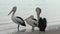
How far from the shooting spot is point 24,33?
4.26 m

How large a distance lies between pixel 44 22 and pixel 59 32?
380 mm

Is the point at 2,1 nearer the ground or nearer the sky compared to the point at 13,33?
nearer the sky

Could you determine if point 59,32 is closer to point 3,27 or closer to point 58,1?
point 3,27

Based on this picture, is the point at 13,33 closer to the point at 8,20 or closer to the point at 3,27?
the point at 3,27

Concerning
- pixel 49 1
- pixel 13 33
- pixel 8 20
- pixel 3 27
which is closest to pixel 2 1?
pixel 49 1

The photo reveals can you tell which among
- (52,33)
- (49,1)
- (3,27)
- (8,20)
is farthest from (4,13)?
(49,1)

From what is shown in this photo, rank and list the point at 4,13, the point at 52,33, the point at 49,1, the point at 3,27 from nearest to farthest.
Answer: the point at 52,33 → the point at 3,27 → the point at 4,13 → the point at 49,1

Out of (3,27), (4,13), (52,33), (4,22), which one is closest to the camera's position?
(52,33)

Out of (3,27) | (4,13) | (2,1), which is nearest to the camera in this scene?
(3,27)

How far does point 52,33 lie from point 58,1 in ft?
19.6

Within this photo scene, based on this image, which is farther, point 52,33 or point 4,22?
point 4,22

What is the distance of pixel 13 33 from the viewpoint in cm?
426

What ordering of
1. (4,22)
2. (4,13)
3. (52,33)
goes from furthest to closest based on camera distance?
(4,13), (4,22), (52,33)

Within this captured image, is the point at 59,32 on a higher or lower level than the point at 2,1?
lower
